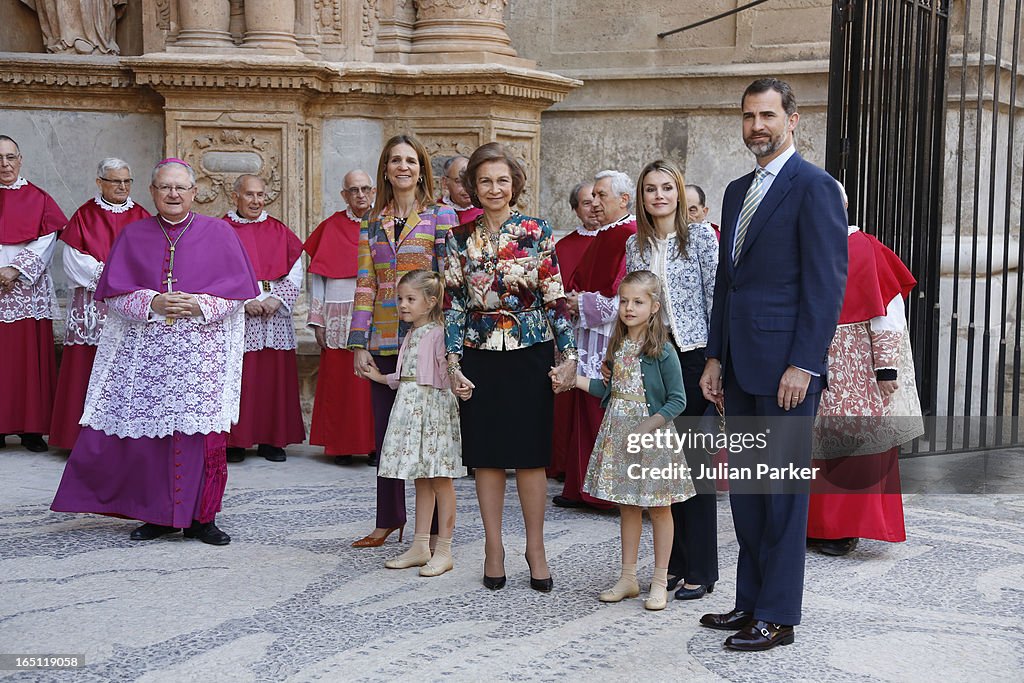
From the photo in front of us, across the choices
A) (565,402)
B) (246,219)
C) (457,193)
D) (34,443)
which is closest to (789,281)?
(565,402)

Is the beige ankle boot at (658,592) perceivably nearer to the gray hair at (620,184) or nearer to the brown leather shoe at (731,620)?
the brown leather shoe at (731,620)

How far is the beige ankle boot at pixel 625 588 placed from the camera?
15.5 feet

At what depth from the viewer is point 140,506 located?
577cm

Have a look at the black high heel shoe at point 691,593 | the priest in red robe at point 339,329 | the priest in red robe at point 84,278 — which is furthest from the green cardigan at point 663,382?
the priest in red robe at point 84,278

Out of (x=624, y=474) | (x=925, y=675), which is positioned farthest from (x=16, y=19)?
(x=925, y=675)

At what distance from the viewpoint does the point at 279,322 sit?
26.5ft

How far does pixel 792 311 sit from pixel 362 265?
2.15 metres

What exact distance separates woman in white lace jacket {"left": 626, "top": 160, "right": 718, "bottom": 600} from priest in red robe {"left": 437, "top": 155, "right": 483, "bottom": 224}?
85.7 inches

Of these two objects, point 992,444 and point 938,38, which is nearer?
point 938,38

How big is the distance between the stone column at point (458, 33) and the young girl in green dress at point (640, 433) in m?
4.44

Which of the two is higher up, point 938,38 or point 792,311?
point 938,38

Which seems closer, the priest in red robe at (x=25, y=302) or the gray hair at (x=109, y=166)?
the gray hair at (x=109, y=166)

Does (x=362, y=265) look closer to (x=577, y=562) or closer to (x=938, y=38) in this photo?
(x=577, y=562)
